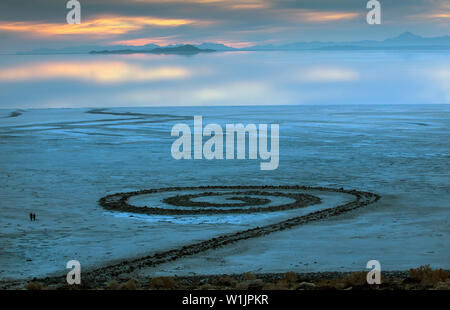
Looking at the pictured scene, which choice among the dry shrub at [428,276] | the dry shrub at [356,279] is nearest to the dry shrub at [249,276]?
the dry shrub at [356,279]

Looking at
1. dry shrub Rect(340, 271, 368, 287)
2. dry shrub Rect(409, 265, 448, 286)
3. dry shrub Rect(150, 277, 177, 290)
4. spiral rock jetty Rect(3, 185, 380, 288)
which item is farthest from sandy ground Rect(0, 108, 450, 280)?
dry shrub Rect(340, 271, 368, 287)

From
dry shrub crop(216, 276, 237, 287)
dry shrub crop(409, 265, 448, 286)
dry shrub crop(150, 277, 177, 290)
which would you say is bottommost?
dry shrub crop(216, 276, 237, 287)

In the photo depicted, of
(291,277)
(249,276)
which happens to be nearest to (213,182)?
(249,276)

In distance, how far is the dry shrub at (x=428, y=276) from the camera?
1561 centimetres

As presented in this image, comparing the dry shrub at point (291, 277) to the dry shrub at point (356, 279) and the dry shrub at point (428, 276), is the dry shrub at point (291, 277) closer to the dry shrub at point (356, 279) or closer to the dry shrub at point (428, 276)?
the dry shrub at point (356, 279)

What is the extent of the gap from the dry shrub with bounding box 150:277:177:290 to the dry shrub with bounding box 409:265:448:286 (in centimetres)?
485

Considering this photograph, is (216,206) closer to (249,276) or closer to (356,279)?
(249,276)

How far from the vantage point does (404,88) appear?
11231 centimetres

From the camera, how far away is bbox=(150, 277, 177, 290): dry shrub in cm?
1570

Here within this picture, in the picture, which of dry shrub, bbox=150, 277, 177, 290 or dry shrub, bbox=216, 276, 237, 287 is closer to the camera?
dry shrub, bbox=150, 277, 177, 290

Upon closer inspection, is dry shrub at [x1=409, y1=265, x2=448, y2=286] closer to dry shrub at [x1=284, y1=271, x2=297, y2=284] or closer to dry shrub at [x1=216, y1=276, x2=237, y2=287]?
dry shrub at [x1=284, y1=271, x2=297, y2=284]

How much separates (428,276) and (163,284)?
17.6 ft

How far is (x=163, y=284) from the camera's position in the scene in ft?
51.9

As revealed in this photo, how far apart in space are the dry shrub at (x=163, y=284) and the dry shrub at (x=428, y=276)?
15.9ft
